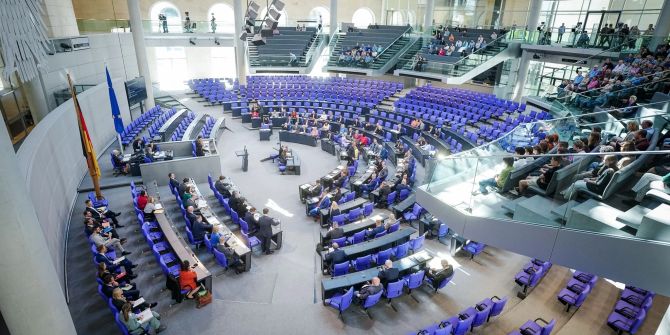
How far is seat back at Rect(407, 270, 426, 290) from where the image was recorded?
8359mm

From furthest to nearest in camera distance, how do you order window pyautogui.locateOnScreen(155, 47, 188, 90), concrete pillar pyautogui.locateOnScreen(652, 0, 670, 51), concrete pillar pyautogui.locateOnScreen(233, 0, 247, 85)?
window pyautogui.locateOnScreen(155, 47, 188, 90) < concrete pillar pyautogui.locateOnScreen(233, 0, 247, 85) < concrete pillar pyautogui.locateOnScreen(652, 0, 670, 51)

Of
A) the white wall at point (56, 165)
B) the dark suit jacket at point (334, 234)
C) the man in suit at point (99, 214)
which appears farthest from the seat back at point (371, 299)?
the man in suit at point (99, 214)

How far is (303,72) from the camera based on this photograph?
A: 89.8ft

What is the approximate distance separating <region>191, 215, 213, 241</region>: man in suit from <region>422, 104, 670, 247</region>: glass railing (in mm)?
5896

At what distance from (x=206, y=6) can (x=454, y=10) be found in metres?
20.3

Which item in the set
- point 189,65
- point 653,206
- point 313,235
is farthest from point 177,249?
point 189,65

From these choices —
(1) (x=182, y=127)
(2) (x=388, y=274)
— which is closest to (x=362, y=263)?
(2) (x=388, y=274)

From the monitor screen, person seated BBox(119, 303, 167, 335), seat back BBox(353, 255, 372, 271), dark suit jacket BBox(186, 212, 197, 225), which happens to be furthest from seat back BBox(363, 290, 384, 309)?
the monitor screen

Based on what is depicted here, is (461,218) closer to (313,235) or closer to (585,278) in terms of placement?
(585,278)

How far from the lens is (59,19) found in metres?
15.9

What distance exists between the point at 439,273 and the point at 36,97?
1422cm

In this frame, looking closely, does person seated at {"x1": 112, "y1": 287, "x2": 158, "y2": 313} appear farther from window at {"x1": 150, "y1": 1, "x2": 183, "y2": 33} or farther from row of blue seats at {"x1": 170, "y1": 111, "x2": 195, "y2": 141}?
window at {"x1": 150, "y1": 1, "x2": 183, "y2": 33}

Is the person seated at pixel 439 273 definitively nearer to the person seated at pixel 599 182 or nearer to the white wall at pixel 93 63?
the person seated at pixel 599 182

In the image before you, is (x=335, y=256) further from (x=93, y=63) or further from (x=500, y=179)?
(x=93, y=63)
